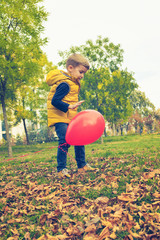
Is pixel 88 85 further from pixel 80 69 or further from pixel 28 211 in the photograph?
pixel 28 211

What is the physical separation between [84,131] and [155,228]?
1.96 m

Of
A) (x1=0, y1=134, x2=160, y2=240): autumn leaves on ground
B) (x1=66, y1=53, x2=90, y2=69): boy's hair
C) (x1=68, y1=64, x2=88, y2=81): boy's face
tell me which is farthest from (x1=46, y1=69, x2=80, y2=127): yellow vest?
(x1=0, y1=134, x2=160, y2=240): autumn leaves on ground

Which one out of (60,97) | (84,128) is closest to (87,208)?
(84,128)

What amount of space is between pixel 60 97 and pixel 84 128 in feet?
2.57

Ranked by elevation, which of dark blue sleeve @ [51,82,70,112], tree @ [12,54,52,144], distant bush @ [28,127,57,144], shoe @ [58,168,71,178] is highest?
tree @ [12,54,52,144]

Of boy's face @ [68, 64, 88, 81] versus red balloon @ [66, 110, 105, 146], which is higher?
boy's face @ [68, 64, 88, 81]

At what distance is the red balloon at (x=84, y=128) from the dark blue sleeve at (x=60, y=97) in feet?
1.27

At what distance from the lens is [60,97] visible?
3828 mm

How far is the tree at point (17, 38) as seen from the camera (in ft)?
33.5

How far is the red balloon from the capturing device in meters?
3.55

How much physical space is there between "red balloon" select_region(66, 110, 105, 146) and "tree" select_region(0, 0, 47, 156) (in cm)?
759

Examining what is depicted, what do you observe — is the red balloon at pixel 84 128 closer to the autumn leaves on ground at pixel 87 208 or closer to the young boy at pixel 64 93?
the young boy at pixel 64 93

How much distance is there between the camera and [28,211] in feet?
8.85

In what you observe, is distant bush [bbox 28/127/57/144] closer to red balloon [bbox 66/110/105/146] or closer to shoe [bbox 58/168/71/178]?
shoe [bbox 58/168/71/178]
